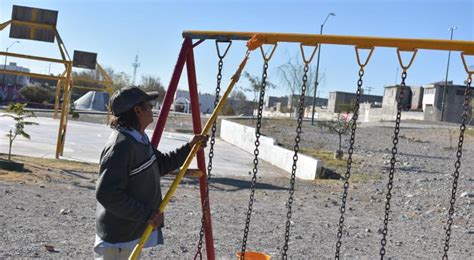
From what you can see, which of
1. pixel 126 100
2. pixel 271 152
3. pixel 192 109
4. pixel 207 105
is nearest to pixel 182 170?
pixel 126 100

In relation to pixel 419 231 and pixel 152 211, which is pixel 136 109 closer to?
pixel 152 211

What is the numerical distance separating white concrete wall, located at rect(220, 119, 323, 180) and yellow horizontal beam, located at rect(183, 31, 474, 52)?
10997 millimetres

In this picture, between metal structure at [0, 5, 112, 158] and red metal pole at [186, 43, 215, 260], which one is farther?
metal structure at [0, 5, 112, 158]

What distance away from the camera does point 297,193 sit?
40.3ft

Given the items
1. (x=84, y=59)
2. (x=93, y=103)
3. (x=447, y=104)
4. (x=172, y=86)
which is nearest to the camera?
(x=172, y=86)

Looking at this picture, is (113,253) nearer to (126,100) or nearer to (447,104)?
(126,100)

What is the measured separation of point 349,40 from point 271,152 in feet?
53.3

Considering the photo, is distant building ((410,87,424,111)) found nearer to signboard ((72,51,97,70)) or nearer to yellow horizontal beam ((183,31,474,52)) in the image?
signboard ((72,51,97,70))

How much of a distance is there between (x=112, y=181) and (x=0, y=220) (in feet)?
15.5

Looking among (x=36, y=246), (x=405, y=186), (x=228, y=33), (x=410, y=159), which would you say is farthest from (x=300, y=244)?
(x=410, y=159)

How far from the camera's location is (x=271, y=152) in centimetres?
2052

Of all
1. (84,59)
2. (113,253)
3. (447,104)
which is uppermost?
(447,104)

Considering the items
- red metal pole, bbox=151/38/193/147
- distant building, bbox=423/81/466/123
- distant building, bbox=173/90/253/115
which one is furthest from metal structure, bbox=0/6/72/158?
distant building, bbox=423/81/466/123

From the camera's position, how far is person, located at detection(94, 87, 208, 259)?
3.24 m
